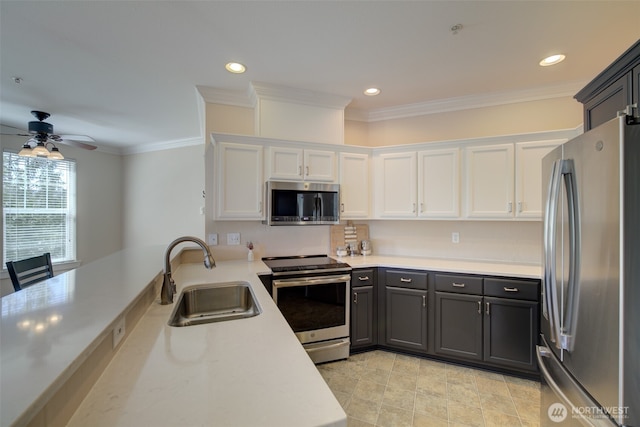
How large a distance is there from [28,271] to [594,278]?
4.05m

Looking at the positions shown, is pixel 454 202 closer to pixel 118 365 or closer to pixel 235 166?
pixel 235 166

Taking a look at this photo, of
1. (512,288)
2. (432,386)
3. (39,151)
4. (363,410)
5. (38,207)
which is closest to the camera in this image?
(363,410)

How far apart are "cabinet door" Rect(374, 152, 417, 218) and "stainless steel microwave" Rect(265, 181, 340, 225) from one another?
56cm

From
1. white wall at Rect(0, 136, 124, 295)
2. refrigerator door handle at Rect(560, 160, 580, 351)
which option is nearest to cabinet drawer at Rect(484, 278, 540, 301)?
refrigerator door handle at Rect(560, 160, 580, 351)

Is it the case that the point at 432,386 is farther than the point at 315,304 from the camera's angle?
No

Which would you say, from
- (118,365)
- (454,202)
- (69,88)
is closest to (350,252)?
(454,202)

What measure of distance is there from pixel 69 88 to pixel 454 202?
415 cm

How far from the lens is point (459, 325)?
101 inches

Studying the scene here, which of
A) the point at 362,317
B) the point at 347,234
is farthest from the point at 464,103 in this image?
the point at 362,317

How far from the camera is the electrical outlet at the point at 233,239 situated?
2975mm

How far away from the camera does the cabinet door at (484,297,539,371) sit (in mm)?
2332

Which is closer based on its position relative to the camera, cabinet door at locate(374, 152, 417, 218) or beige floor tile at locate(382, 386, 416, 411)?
beige floor tile at locate(382, 386, 416, 411)

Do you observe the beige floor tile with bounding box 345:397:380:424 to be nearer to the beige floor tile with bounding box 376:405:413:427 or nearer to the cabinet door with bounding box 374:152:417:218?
the beige floor tile with bounding box 376:405:413:427

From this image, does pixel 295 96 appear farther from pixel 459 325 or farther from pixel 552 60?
pixel 459 325
